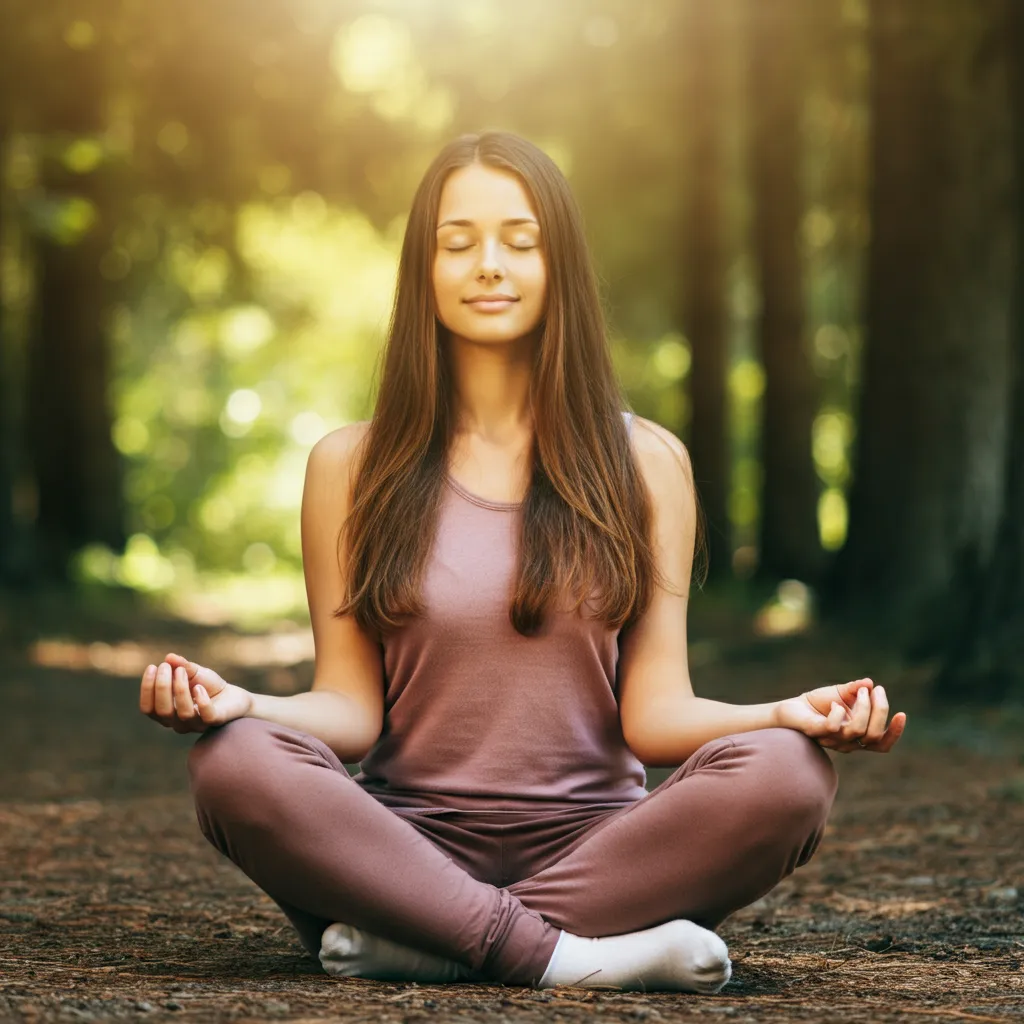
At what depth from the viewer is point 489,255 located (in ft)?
12.0

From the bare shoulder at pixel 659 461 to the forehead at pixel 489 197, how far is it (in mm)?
527

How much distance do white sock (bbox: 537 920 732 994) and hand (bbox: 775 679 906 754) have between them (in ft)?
1.41

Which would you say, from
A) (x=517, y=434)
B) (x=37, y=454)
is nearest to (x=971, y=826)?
(x=517, y=434)

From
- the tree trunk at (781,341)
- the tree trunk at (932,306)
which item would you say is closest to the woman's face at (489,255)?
the tree trunk at (932,306)

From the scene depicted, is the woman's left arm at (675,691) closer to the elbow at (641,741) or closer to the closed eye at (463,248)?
the elbow at (641,741)

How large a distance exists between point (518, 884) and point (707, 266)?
13438mm

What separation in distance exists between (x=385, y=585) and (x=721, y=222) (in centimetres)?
1317

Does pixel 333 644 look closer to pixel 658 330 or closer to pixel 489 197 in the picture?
pixel 489 197

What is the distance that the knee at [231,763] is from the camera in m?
3.19

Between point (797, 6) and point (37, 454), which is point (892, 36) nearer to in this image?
point (797, 6)

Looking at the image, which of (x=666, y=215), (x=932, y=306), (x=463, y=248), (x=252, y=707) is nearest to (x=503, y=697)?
(x=252, y=707)

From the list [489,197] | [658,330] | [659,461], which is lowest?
[658,330]

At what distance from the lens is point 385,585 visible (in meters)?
3.51

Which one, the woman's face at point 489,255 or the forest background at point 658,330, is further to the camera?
the forest background at point 658,330
